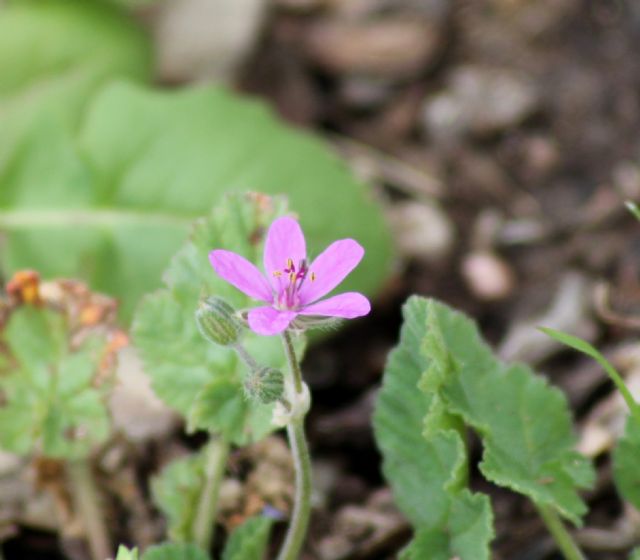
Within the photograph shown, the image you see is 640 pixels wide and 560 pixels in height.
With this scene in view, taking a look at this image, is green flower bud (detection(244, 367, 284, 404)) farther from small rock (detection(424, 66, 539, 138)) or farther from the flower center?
small rock (detection(424, 66, 539, 138))

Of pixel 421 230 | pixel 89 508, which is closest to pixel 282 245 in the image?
pixel 89 508

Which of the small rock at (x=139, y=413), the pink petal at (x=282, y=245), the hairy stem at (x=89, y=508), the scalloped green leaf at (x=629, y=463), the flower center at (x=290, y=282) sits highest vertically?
the pink petal at (x=282, y=245)

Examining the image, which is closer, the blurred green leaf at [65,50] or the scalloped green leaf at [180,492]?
the scalloped green leaf at [180,492]

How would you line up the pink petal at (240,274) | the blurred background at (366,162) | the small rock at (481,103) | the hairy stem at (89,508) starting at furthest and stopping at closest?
the small rock at (481,103) → the blurred background at (366,162) → the hairy stem at (89,508) → the pink petal at (240,274)

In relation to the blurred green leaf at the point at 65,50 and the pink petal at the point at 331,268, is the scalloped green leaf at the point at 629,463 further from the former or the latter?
the blurred green leaf at the point at 65,50

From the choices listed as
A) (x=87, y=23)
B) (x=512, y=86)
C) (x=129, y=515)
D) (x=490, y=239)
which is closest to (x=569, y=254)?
(x=490, y=239)

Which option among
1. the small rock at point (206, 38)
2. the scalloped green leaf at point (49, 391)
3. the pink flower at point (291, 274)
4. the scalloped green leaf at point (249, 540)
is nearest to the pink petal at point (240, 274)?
the pink flower at point (291, 274)

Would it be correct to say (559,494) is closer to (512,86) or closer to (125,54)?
(512,86)
